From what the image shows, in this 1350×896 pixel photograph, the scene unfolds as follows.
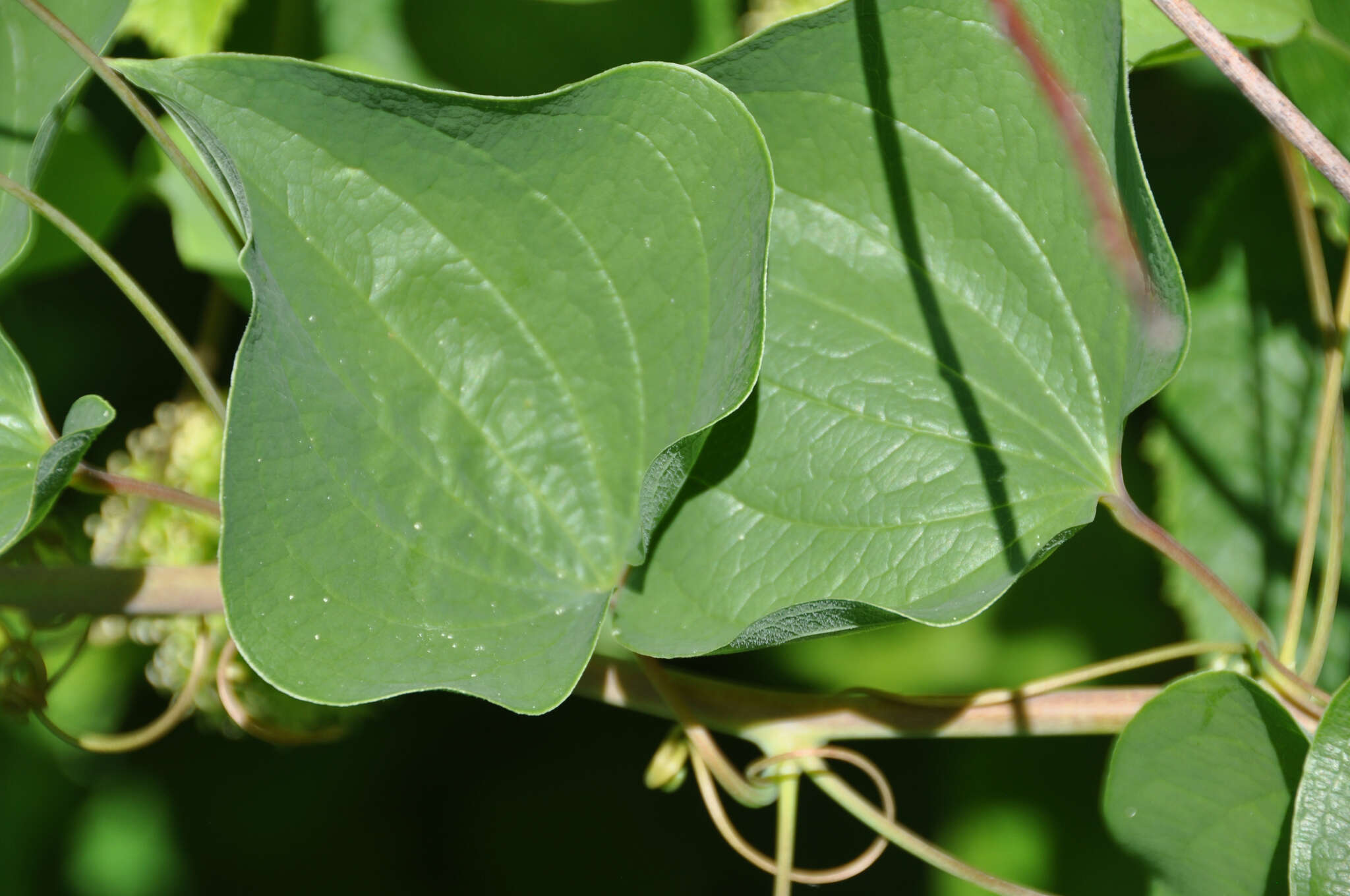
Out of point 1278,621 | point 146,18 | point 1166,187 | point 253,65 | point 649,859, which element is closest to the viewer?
point 253,65

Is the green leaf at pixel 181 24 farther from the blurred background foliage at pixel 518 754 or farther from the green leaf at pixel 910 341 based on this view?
the green leaf at pixel 910 341

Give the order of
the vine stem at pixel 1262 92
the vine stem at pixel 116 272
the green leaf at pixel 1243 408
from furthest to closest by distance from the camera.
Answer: the green leaf at pixel 1243 408 < the vine stem at pixel 116 272 < the vine stem at pixel 1262 92

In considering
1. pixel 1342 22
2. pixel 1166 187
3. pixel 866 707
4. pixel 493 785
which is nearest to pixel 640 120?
pixel 866 707

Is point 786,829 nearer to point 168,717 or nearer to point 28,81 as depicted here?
point 168,717

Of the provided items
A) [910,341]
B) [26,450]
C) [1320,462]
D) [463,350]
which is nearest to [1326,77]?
[1320,462]

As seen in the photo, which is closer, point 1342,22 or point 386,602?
point 386,602

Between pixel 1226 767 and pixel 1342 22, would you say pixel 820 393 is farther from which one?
pixel 1342 22

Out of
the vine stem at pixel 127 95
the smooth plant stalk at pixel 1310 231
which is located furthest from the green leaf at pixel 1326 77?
the vine stem at pixel 127 95
